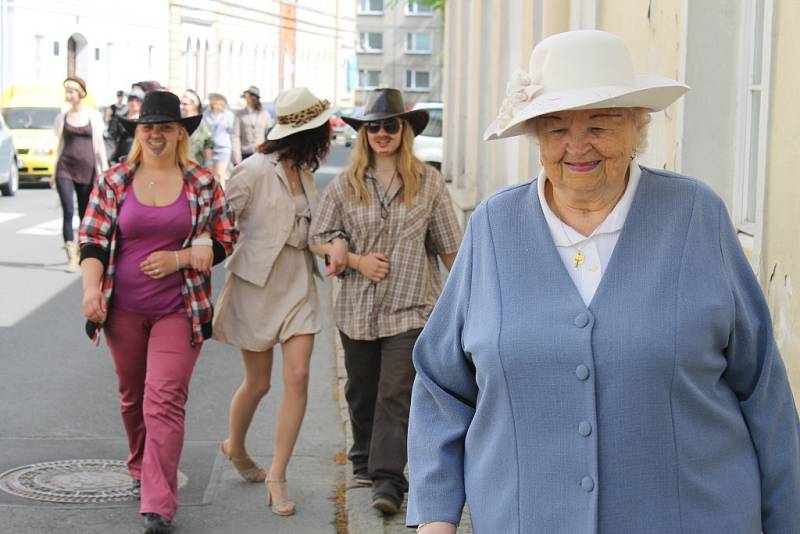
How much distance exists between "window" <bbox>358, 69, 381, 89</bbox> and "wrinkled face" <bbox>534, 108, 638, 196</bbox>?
99923 millimetres

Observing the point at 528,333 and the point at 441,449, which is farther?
the point at 441,449

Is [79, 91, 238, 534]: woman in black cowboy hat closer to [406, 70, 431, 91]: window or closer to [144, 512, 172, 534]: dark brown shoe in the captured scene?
[144, 512, 172, 534]: dark brown shoe

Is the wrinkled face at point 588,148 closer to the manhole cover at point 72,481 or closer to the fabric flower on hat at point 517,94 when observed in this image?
the fabric flower on hat at point 517,94

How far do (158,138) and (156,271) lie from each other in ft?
1.96

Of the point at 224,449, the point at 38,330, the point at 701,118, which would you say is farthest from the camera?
the point at 38,330

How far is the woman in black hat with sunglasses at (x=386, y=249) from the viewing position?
21.2ft

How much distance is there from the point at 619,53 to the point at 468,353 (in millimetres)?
716

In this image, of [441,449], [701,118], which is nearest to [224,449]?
[701,118]

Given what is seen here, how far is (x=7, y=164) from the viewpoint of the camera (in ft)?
83.5

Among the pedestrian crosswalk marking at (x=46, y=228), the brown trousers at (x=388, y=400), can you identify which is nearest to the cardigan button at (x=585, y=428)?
the brown trousers at (x=388, y=400)

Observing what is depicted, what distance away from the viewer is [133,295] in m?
6.35

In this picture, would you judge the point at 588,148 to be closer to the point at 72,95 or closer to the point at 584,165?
the point at 584,165

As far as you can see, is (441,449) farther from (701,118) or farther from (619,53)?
(701,118)

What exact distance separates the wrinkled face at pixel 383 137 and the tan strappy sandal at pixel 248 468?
5.34 ft
